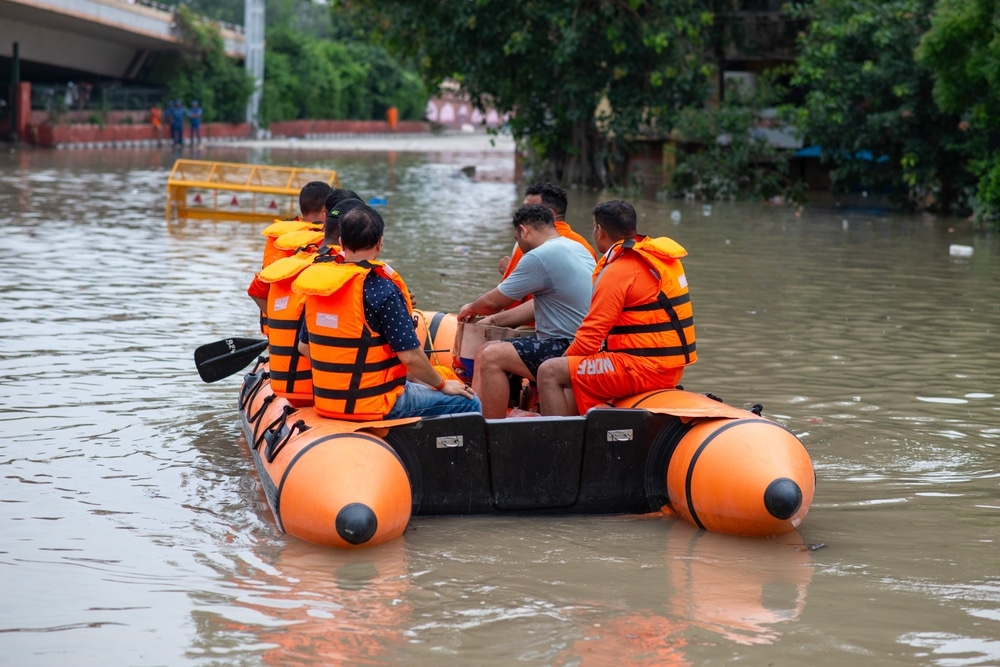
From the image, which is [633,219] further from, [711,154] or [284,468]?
[711,154]

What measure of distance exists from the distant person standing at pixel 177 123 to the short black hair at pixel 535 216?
37985 mm

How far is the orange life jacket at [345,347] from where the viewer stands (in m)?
5.75

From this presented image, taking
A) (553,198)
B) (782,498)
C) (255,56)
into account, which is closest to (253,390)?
(553,198)

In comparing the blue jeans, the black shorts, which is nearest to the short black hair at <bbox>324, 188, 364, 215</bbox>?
the black shorts

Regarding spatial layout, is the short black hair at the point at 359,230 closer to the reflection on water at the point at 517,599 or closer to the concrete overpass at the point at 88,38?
the reflection on water at the point at 517,599

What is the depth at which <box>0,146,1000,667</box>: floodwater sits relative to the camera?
4582 mm

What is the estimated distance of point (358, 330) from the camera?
577 centimetres

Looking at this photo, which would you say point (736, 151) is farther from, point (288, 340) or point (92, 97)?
point (92, 97)

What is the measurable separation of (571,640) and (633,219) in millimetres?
2484

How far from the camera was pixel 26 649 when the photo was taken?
441 cm

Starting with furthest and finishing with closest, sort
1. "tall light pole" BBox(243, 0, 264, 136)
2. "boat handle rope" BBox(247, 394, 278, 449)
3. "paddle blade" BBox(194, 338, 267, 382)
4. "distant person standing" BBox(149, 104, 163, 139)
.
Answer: "tall light pole" BBox(243, 0, 264, 136), "distant person standing" BBox(149, 104, 163, 139), "paddle blade" BBox(194, 338, 267, 382), "boat handle rope" BBox(247, 394, 278, 449)

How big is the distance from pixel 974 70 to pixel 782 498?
1388 centimetres

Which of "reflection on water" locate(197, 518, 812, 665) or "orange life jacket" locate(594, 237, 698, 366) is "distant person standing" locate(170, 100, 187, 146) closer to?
"orange life jacket" locate(594, 237, 698, 366)

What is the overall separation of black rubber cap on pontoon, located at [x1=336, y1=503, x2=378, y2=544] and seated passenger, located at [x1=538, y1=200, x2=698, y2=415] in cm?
141
